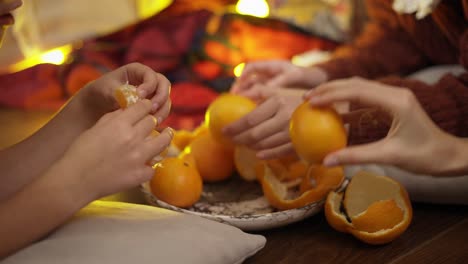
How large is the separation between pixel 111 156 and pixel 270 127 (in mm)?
284

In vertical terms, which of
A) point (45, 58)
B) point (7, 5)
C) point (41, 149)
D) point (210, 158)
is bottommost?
point (45, 58)

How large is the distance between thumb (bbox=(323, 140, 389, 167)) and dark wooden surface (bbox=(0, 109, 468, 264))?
17 cm

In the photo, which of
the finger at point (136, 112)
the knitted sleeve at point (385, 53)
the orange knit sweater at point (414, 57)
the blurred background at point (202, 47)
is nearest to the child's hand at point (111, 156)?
the finger at point (136, 112)

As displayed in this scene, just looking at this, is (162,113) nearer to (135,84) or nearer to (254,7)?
(135,84)

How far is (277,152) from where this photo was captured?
83cm

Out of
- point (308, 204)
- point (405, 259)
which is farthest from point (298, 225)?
point (405, 259)

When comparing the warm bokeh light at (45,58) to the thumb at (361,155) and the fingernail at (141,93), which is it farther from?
the thumb at (361,155)

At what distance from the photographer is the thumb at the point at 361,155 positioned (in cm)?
62

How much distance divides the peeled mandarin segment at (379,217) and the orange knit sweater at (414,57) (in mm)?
140

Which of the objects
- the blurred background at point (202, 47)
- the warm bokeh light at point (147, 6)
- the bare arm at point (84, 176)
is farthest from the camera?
the warm bokeh light at point (147, 6)

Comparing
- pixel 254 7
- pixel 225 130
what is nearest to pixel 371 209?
pixel 225 130

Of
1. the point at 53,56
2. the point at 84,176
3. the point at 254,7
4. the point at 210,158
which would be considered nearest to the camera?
the point at 84,176

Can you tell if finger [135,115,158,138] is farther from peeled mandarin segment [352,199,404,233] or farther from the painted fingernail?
peeled mandarin segment [352,199,404,233]

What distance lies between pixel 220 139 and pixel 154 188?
14 cm
